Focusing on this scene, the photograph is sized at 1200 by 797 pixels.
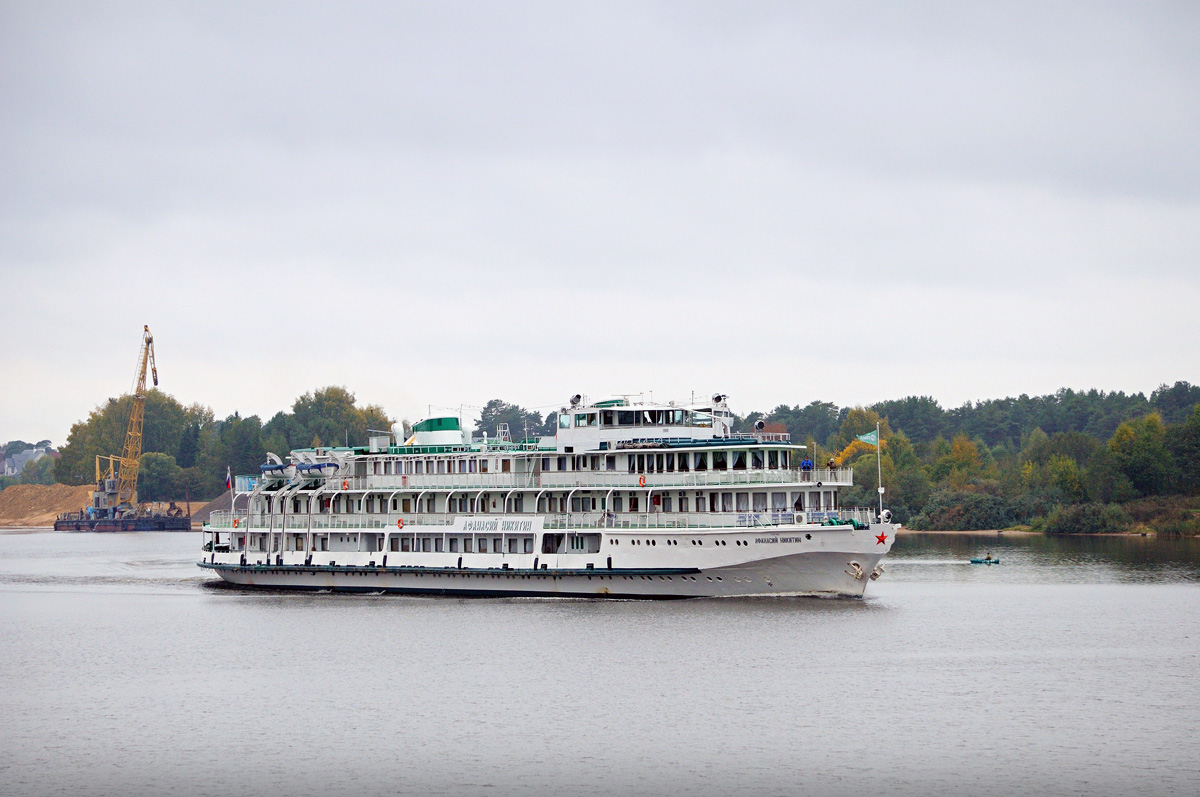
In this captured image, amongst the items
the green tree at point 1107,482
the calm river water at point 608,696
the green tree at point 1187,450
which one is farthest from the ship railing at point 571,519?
the green tree at point 1187,450

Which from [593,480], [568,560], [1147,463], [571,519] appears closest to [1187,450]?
[1147,463]

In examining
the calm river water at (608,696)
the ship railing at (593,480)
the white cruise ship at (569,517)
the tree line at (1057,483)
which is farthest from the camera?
the tree line at (1057,483)

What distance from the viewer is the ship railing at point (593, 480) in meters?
61.3

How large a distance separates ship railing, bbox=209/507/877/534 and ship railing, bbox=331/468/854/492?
154 cm

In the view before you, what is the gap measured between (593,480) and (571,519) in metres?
2.53

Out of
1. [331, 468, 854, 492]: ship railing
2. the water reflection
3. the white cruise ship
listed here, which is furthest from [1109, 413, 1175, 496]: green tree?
[331, 468, 854, 492]: ship railing

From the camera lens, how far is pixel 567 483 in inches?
2608

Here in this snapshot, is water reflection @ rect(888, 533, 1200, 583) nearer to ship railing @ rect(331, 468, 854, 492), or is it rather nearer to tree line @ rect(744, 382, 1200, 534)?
tree line @ rect(744, 382, 1200, 534)

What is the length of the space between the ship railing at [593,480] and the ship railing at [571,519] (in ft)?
5.04

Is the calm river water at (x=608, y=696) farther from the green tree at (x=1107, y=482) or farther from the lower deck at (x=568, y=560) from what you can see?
the green tree at (x=1107, y=482)

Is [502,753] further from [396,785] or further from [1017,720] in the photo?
[1017,720]

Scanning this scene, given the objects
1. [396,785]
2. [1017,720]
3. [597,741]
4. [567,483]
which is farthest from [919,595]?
[396,785]

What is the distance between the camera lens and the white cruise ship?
60.4 metres

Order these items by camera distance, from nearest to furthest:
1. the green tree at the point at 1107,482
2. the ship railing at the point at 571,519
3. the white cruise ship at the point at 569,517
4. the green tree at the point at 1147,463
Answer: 1. the ship railing at the point at 571,519
2. the white cruise ship at the point at 569,517
3. the green tree at the point at 1107,482
4. the green tree at the point at 1147,463
